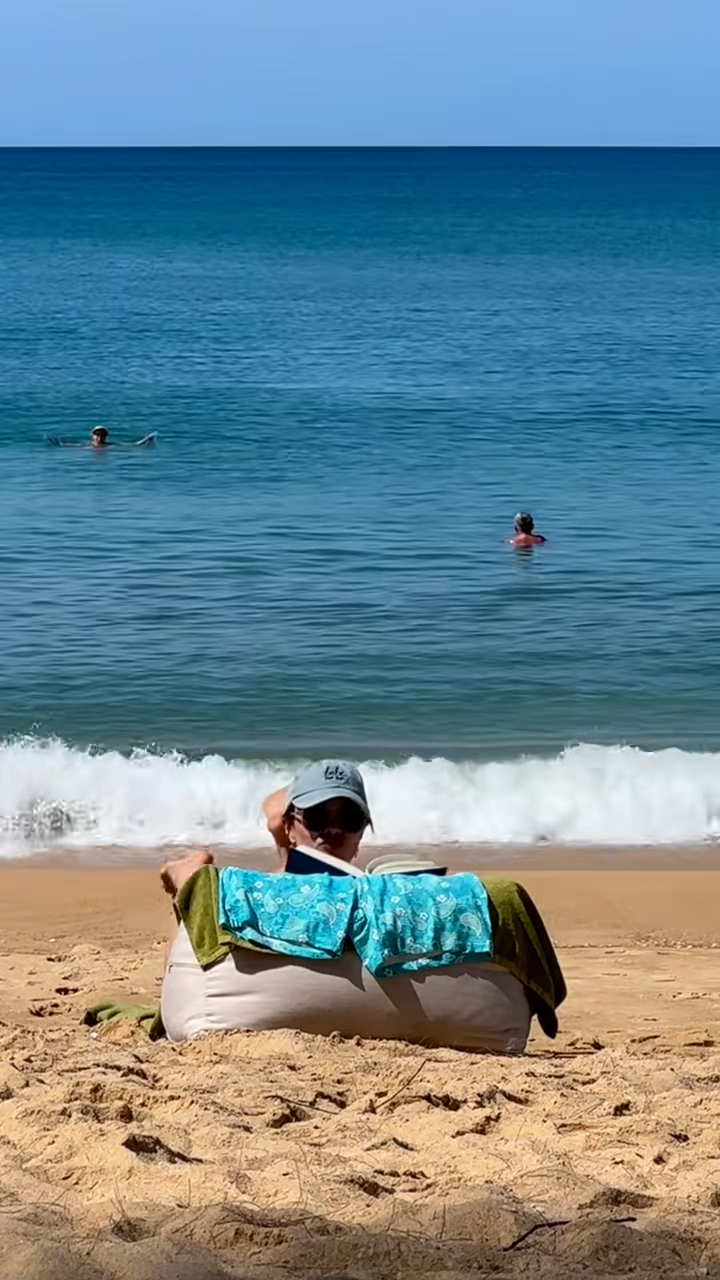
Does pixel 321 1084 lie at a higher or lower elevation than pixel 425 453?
lower

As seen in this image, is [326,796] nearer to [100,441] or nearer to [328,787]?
[328,787]

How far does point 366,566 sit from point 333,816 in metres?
12.5

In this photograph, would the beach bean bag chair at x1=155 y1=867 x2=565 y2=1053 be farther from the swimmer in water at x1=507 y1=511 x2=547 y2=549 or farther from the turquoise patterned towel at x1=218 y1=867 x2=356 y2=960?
the swimmer in water at x1=507 y1=511 x2=547 y2=549

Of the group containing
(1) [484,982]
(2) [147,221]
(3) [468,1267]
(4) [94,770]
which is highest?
(2) [147,221]

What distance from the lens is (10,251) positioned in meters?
68.1

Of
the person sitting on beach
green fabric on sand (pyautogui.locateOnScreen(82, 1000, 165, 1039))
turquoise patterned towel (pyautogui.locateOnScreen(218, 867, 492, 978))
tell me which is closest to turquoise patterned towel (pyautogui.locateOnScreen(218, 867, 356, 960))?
turquoise patterned towel (pyautogui.locateOnScreen(218, 867, 492, 978))

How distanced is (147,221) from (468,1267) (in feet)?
278

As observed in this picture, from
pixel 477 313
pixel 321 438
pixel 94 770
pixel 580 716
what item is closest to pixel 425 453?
pixel 321 438

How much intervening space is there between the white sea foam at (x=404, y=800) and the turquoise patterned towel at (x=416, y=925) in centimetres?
567

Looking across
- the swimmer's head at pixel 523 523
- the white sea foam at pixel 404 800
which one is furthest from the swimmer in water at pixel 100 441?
the white sea foam at pixel 404 800

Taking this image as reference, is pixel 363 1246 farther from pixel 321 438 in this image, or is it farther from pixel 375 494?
pixel 321 438

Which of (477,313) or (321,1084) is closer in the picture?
(321,1084)

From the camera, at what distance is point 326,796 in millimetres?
5379

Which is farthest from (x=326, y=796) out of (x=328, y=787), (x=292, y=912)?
(x=292, y=912)
